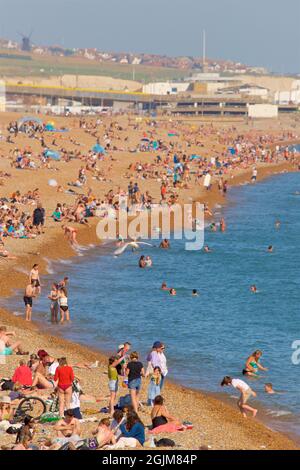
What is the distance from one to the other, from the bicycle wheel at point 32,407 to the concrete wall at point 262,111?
126 metres

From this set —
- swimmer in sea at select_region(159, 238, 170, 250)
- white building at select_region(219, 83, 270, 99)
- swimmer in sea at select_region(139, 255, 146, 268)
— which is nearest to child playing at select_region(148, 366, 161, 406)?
swimmer in sea at select_region(139, 255, 146, 268)

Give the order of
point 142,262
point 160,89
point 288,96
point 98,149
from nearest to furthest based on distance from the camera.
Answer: point 142,262 → point 98,149 → point 160,89 → point 288,96

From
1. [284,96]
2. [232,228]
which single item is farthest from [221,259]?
[284,96]

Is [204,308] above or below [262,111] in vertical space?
below

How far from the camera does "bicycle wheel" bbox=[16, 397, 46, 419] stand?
1928cm

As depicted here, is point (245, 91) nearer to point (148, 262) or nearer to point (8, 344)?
point (148, 262)

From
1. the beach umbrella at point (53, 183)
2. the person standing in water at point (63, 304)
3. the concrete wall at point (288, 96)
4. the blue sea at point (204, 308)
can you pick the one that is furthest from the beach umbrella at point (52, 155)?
the concrete wall at point (288, 96)

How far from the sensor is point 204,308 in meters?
35.5

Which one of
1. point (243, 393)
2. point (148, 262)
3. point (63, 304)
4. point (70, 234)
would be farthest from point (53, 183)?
point (243, 393)

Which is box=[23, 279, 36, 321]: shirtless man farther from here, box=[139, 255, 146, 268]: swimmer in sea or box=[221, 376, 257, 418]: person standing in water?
box=[139, 255, 146, 268]: swimmer in sea

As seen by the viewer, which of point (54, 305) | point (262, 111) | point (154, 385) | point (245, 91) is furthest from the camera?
point (245, 91)

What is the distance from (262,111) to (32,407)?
129010 mm

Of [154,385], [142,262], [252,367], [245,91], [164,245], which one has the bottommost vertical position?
[252,367]

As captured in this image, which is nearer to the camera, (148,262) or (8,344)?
(8,344)
